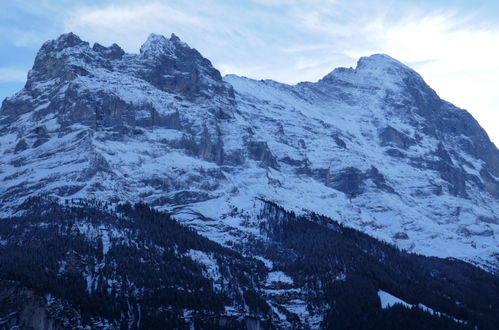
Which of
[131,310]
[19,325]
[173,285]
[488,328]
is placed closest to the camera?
[19,325]

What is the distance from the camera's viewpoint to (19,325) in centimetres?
15600

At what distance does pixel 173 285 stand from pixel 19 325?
35384 millimetres

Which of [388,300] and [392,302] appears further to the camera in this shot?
[388,300]

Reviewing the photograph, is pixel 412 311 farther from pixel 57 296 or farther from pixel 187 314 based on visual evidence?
pixel 57 296

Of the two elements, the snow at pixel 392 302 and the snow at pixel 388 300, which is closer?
the snow at pixel 388 300

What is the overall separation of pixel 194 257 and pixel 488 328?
67354 mm

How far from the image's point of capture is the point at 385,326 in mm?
180375

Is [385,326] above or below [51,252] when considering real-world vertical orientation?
below

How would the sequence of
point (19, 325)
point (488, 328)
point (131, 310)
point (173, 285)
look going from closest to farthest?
point (19, 325)
point (131, 310)
point (173, 285)
point (488, 328)

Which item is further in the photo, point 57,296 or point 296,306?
point 296,306

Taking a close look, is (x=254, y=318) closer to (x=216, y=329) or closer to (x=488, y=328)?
(x=216, y=329)

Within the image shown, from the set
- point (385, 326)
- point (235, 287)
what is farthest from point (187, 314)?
point (385, 326)

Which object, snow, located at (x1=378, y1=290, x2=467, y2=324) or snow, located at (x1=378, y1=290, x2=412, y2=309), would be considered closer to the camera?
snow, located at (x1=378, y1=290, x2=412, y2=309)

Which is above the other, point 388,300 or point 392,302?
point 388,300
